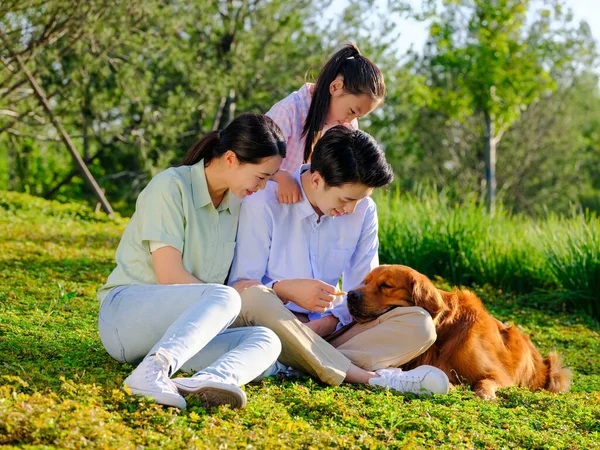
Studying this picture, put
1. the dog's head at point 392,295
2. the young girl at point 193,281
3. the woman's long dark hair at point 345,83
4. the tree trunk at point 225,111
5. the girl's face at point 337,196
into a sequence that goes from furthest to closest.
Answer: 1. the tree trunk at point 225,111
2. the woman's long dark hair at point 345,83
3. the dog's head at point 392,295
4. the girl's face at point 337,196
5. the young girl at point 193,281

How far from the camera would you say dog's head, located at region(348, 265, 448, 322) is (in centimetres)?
411

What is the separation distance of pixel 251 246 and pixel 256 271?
138 mm

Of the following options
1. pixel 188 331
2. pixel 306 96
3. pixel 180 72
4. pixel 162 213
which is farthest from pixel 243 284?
pixel 180 72

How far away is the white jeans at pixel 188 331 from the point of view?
3031 mm

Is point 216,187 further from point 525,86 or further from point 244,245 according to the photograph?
point 525,86

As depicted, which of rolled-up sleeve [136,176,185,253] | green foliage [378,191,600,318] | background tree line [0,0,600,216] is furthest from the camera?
background tree line [0,0,600,216]

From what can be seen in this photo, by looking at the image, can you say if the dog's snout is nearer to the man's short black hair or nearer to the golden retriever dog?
the golden retriever dog

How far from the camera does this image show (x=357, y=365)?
3.93 meters

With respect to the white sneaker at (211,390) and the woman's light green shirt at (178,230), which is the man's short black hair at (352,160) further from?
the white sneaker at (211,390)

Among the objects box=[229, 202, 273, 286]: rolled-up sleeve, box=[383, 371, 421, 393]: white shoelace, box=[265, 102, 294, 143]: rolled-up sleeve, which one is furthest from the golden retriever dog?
box=[265, 102, 294, 143]: rolled-up sleeve

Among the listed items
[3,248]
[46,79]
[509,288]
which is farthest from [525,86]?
[3,248]

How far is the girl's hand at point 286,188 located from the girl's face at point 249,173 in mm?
358

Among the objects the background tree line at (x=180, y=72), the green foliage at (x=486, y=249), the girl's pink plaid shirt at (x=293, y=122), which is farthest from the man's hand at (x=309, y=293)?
the background tree line at (x=180, y=72)

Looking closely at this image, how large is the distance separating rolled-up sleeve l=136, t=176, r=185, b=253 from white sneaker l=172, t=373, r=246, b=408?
0.79m
